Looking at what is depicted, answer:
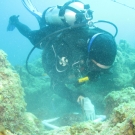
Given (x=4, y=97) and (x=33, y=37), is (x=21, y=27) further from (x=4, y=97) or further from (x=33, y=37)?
(x=4, y=97)

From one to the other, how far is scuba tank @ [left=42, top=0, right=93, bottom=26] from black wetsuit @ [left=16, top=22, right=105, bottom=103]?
261mm

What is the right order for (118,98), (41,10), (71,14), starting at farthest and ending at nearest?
→ (41,10) < (71,14) < (118,98)

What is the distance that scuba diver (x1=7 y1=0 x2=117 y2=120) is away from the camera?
14.8 feet

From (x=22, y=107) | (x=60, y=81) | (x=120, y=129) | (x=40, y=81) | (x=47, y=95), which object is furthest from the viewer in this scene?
(x=40, y=81)

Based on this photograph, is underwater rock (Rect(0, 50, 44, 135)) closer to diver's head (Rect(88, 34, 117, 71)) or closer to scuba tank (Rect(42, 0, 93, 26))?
diver's head (Rect(88, 34, 117, 71))

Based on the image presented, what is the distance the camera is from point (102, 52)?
441 centimetres

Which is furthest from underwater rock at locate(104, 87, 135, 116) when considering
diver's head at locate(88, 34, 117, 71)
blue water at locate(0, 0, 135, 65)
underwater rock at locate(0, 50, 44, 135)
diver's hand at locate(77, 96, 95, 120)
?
blue water at locate(0, 0, 135, 65)

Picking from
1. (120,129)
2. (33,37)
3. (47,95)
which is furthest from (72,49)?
(47,95)

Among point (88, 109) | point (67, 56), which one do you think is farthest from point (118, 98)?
point (67, 56)

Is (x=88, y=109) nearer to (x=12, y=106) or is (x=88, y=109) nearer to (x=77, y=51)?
(x=77, y=51)

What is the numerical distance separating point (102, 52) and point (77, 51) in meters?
0.69

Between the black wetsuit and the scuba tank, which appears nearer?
the black wetsuit

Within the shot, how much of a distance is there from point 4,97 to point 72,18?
110 inches

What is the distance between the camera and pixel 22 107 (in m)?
3.66
